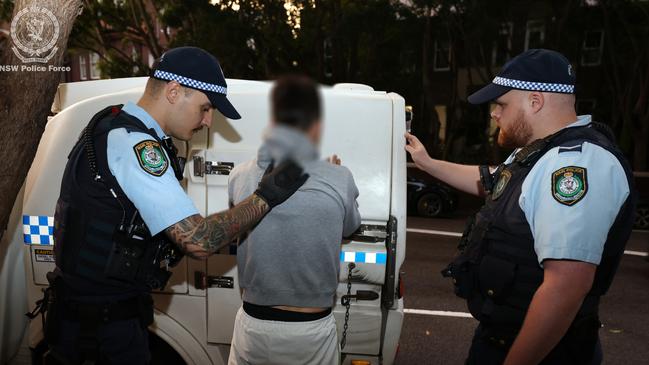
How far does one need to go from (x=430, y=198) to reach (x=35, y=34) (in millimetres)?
7725

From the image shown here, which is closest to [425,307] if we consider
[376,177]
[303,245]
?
[376,177]

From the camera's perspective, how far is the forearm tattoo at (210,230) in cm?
118

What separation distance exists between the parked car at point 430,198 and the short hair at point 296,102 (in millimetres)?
8436

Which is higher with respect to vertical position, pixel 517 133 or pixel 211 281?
pixel 517 133

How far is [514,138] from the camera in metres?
1.59

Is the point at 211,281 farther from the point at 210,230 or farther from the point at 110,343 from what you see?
the point at 210,230

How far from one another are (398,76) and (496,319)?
1.09 metres

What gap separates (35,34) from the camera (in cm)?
184

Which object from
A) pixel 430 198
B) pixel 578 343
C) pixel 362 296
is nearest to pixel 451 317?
pixel 362 296

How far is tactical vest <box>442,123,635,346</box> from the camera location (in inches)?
55.9

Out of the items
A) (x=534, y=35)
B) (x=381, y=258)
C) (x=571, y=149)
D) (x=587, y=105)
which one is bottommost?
(x=381, y=258)

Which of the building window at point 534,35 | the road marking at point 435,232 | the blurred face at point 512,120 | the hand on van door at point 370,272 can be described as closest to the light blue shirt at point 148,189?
the hand on van door at point 370,272

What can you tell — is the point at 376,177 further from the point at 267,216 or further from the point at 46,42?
the point at 46,42

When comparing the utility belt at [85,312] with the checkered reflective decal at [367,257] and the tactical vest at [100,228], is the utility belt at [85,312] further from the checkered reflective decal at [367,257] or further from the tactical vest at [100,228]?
the checkered reflective decal at [367,257]
